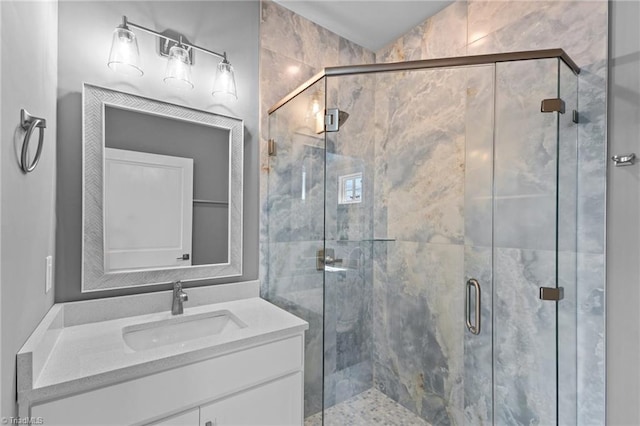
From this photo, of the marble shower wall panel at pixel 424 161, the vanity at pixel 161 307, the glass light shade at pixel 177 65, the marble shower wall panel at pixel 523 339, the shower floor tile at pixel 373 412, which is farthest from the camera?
the shower floor tile at pixel 373 412

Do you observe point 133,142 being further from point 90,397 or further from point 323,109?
point 90,397

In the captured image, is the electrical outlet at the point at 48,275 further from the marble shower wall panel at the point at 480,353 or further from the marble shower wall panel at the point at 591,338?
the marble shower wall panel at the point at 591,338

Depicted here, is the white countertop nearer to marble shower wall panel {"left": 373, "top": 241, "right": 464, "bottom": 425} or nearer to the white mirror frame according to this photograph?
the white mirror frame

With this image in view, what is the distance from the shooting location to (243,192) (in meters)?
1.81

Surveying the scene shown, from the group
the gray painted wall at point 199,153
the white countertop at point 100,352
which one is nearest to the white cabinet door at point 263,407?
the white countertop at point 100,352

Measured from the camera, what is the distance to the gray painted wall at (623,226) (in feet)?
4.08

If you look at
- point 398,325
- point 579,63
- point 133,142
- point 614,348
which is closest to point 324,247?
point 398,325

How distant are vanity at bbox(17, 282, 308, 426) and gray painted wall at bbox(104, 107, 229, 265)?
25 centimetres

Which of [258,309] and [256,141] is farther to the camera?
[256,141]

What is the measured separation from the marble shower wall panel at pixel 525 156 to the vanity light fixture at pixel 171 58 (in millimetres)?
1377

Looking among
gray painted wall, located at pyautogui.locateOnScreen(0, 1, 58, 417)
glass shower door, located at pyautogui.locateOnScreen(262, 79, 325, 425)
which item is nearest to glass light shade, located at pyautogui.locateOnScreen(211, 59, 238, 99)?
glass shower door, located at pyautogui.locateOnScreen(262, 79, 325, 425)

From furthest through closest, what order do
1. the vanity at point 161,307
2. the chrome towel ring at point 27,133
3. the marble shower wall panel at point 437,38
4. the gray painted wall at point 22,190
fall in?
1. the marble shower wall panel at point 437,38
2. the vanity at point 161,307
3. the chrome towel ring at point 27,133
4. the gray painted wall at point 22,190

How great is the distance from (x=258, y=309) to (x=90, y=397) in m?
0.78

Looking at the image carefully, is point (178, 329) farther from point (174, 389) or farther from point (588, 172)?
point (588, 172)
